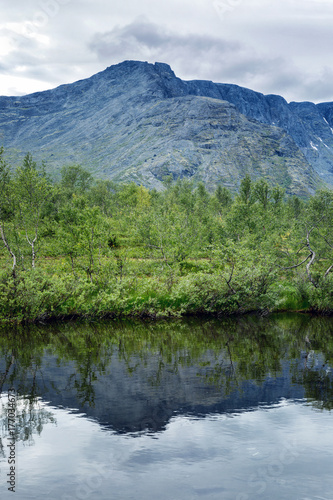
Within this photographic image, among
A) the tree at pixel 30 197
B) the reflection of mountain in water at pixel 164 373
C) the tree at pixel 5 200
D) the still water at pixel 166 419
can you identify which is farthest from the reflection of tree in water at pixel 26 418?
the tree at pixel 30 197

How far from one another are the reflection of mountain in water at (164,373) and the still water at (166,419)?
74mm

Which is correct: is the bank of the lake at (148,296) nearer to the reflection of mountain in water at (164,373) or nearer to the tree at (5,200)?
the reflection of mountain in water at (164,373)

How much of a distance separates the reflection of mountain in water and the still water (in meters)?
0.07

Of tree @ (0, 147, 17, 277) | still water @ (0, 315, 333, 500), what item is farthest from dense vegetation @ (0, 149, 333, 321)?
still water @ (0, 315, 333, 500)

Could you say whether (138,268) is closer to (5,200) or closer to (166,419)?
(5,200)

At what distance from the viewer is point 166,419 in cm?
1905

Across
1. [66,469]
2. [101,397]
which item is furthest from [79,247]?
[66,469]

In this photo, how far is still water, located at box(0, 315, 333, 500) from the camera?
1443 cm

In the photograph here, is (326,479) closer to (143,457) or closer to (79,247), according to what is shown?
(143,457)

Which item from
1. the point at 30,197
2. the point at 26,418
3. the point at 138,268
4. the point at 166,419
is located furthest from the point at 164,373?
the point at 30,197

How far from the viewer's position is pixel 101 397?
845 inches

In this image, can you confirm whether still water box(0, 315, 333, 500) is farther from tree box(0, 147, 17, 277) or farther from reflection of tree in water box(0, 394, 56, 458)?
tree box(0, 147, 17, 277)

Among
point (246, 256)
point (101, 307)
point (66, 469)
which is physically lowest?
point (66, 469)

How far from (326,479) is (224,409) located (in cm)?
622
